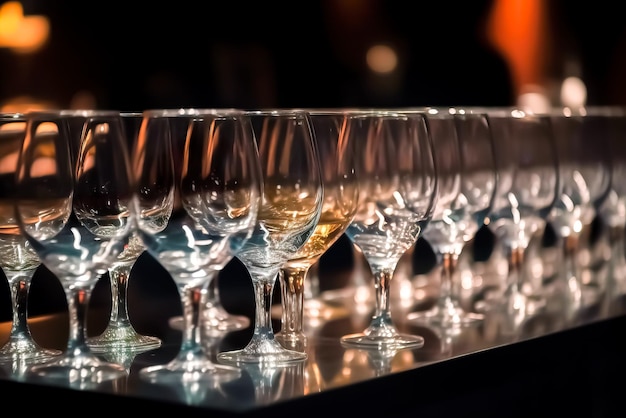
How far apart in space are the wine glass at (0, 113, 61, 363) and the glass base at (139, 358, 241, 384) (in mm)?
155

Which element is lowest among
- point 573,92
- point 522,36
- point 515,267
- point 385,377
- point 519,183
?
point 385,377

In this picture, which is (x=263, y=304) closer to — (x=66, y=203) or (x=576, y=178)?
(x=66, y=203)

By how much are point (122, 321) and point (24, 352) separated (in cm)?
13

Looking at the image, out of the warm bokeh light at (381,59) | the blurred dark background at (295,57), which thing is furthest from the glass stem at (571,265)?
the warm bokeh light at (381,59)

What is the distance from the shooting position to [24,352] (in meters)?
1.12

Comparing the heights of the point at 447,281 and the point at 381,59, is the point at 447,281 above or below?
below

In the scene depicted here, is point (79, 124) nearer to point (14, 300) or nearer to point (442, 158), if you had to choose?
point (14, 300)

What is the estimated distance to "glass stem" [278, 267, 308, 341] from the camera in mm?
1205

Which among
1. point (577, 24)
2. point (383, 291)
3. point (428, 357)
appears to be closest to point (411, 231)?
point (383, 291)

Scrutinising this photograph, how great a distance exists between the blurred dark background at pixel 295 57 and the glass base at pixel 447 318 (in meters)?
0.22

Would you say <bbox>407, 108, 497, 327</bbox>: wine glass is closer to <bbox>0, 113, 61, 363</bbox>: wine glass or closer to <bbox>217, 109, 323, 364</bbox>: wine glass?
<bbox>217, 109, 323, 364</bbox>: wine glass

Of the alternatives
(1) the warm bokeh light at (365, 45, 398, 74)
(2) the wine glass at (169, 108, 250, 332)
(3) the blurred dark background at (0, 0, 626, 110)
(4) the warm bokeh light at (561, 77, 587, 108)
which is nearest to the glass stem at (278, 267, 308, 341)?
(2) the wine glass at (169, 108, 250, 332)

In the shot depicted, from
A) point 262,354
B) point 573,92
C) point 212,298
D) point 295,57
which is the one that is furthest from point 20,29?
point 573,92

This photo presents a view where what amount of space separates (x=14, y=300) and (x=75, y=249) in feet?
0.55
